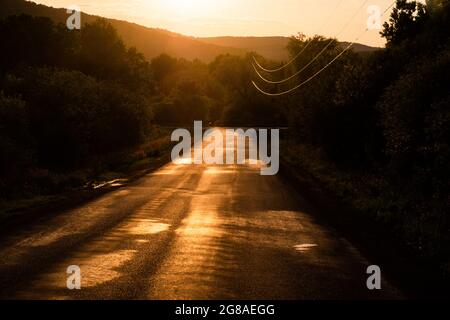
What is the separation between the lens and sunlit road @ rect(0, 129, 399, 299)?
872 cm

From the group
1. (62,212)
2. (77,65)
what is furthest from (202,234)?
(77,65)

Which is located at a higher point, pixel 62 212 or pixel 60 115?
pixel 60 115

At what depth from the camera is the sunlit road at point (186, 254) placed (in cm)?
872

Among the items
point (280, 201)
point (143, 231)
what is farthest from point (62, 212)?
point (280, 201)

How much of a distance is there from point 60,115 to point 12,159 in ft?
35.7

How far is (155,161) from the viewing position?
127ft

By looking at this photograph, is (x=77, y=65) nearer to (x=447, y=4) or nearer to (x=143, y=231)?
(x=447, y=4)

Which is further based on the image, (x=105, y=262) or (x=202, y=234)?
(x=202, y=234)

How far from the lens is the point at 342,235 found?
13.9 meters

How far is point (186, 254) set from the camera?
11297 millimetres

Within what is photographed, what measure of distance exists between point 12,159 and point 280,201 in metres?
12.9

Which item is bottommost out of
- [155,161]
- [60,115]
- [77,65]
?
[155,161]
